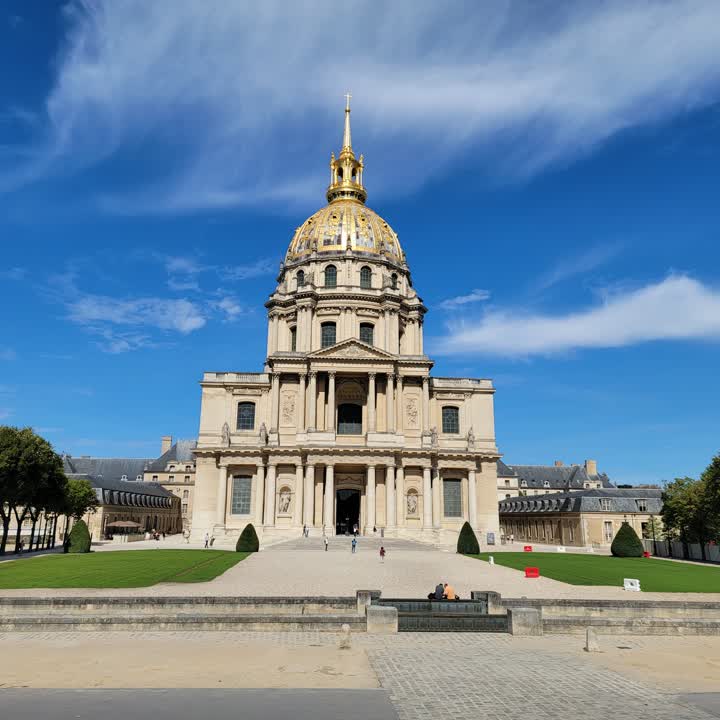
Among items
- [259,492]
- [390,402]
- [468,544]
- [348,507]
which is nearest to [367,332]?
[390,402]

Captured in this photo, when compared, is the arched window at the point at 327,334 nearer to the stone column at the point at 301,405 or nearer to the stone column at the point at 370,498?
the stone column at the point at 301,405

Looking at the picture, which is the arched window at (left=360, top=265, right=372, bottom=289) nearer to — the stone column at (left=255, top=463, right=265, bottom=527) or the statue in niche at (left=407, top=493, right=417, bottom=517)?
the stone column at (left=255, top=463, right=265, bottom=527)

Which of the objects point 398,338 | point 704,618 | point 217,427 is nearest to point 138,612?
point 704,618

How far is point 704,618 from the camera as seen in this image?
19.0 m

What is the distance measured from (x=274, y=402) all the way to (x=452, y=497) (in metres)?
19.0

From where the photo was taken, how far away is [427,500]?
2291 inches

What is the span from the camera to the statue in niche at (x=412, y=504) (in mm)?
58562

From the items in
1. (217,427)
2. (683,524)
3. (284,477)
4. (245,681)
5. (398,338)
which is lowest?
(245,681)

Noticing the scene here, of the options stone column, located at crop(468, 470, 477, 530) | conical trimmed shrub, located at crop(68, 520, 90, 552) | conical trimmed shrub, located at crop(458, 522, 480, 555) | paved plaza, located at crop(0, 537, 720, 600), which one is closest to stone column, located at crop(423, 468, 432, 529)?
stone column, located at crop(468, 470, 477, 530)

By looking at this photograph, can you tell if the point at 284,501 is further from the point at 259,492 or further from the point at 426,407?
the point at 426,407

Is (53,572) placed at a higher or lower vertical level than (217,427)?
lower

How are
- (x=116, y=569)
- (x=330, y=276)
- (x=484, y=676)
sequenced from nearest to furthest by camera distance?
1. (x=484, y=676)
2. (x=116, y=569)
3. (x=330, y=276)

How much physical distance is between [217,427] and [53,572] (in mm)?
32278

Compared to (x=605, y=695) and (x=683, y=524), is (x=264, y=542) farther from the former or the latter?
(x=605, y=695)
